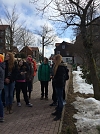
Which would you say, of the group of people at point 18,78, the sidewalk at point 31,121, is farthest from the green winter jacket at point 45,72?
the sidewalk at point 31,121

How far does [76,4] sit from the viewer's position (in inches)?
339

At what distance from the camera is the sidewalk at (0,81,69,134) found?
17.6 ft

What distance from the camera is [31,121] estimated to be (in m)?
6.13

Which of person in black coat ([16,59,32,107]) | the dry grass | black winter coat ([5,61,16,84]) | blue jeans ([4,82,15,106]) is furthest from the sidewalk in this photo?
black winter coat ([5,61,16,84])

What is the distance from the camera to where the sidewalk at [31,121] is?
5.36 meters

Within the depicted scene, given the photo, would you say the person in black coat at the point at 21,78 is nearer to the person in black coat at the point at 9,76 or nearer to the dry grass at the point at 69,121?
the person in black coat at the point at 9,76

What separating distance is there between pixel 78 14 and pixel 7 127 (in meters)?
5.37

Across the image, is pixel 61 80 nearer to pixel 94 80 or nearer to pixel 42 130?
pixel 42 130

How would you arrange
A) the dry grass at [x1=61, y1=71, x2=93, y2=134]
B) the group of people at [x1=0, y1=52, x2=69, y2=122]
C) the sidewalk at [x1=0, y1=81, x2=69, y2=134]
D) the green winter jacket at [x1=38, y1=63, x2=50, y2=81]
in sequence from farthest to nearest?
the green winter jacket at [x1=38, y1=63, x2=50, y2=81], the group of people at [x1=0, y1=52, x2=69, y2=122], the sidewalk at [x1=0, y1=81, x2=69, y2=134], the dry grass at [x1=61, y1=71, x2=93, y2=134]

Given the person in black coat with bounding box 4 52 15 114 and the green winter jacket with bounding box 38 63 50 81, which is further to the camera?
the green winter jacket with bounding box 38 63 50 81

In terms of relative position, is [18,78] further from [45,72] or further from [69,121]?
[69,121]

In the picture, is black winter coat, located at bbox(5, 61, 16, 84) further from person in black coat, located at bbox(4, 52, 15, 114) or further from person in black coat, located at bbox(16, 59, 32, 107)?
person in black coat, located at bbox(16, 59, 32, 107)

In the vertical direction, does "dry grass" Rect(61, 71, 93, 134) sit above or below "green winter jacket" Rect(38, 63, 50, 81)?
below

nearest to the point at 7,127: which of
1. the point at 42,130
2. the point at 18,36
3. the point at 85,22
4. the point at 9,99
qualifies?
the point at 42,130
